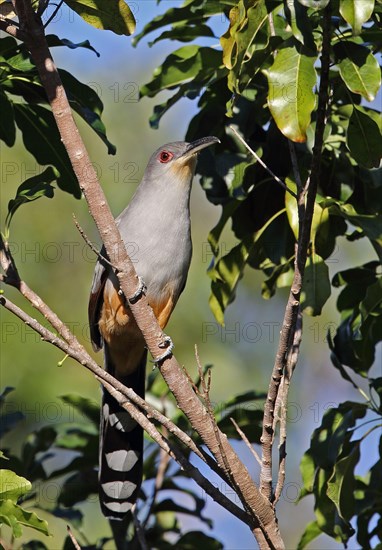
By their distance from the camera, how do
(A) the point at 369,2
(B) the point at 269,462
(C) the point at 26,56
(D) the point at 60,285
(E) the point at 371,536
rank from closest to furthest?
(A) the point at 369,2 < (B) the point at 269,462 < (C) the point at 26,56 < (E) the point at 371,536 < (D) the point at 60,285

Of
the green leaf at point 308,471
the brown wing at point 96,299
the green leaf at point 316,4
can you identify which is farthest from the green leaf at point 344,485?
the green leaf at point 316,4

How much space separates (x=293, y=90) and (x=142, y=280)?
147cm

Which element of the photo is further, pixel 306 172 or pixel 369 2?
pixel 306 172

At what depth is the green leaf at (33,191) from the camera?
346cm

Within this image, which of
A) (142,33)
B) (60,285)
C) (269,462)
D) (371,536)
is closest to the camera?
(269,462)

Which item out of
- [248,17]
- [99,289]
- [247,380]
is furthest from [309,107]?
[247,380]

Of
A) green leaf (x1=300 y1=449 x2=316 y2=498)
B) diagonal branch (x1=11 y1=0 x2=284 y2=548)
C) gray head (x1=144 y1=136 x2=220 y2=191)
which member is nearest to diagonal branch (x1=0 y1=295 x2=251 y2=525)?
diagonal branch (x1=11 y1=0 x2=284 y2=548)

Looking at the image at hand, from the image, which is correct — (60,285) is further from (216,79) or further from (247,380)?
(216,79)

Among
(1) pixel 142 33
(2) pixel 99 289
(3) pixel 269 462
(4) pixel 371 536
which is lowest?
(4) pixel 371 536

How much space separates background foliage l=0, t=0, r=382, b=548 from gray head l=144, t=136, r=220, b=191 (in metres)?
0.30

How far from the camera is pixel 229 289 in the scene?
417 cm

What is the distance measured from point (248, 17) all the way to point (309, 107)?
41cm

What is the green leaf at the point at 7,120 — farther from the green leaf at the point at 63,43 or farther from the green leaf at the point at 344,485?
the green leaf at the point at 344,485

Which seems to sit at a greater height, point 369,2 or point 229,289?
point 369,2
